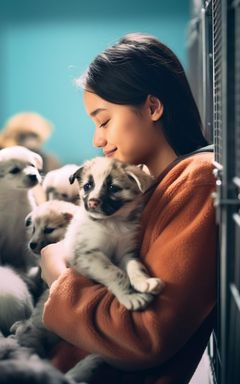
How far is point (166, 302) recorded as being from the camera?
1354 millimetres

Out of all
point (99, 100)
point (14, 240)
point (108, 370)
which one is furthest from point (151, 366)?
point (14, 240)

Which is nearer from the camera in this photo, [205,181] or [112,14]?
[205,181]

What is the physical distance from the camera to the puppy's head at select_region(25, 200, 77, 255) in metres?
1.84

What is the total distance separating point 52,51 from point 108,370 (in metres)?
4.33

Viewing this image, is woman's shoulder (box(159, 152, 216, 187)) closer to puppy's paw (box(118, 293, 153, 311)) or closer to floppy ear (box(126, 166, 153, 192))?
floppy ear (box(126, 166, 153, 192))

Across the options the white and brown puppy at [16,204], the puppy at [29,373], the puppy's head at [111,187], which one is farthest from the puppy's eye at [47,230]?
the puppy at [29,373]

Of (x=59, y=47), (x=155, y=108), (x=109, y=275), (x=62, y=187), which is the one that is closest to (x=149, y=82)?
(x=155, y=108)

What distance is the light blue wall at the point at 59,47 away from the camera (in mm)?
5320

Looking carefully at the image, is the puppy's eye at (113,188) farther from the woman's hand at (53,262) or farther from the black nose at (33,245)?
the black nose at (33,245)

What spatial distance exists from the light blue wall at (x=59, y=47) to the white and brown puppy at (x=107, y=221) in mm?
3754

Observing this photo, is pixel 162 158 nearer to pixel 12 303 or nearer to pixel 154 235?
pixel 154 235

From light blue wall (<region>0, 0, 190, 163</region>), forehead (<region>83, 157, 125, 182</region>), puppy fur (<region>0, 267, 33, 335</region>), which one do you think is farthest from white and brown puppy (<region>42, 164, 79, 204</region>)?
light blue wall (<region>0, 0, 190, 163</region>)

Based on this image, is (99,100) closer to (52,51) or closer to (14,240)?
(14,240)

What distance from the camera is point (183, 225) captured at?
141 cm
